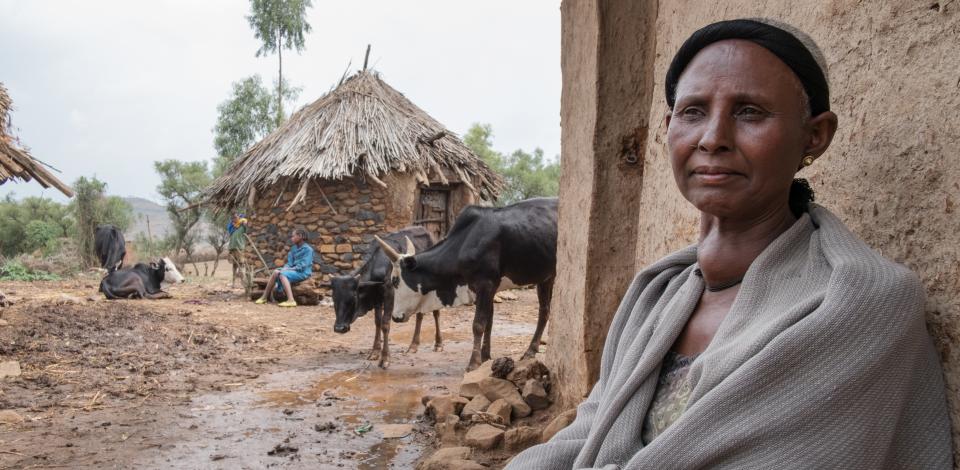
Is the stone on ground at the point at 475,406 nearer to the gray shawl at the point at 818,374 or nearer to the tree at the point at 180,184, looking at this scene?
the gray shawl at the point at 818,374

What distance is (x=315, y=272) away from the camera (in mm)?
13773

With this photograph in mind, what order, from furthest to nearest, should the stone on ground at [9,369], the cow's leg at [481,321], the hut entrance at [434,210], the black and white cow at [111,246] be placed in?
1. the hut entrance at [434,210]
2. the black and white cow at [111,246]
3. the cow's leg at [481,321]
4. the stone on ground at [9,369]

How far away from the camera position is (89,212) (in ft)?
67.1

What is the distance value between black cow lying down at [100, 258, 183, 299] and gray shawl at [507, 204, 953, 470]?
13686mm

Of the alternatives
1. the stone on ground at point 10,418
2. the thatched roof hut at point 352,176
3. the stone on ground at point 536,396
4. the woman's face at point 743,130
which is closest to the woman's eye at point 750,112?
the woman's face at point 743,130

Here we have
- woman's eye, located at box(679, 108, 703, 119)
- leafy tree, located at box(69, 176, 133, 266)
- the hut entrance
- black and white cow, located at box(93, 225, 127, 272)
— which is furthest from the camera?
leafy tree, located at box(69, 176, 133, 266)

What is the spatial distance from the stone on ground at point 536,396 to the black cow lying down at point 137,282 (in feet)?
36.1

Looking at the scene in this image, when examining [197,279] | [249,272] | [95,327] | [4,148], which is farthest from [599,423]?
[197,279]

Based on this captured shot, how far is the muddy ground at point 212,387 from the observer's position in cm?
457

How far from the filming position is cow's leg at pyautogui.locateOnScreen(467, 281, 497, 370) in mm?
6891

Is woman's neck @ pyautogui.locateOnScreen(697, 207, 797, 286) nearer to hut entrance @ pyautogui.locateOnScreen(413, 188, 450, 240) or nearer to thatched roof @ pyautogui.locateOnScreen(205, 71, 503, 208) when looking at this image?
thatched roof @ pyautogui.locateOnScreen(205, 71, 503, 208)

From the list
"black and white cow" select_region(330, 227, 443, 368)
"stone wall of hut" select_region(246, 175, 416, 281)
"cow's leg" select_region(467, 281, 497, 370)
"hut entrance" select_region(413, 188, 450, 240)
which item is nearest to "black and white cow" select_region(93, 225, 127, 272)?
"stone wall of hut" select_region(246, 175, 416, 281)

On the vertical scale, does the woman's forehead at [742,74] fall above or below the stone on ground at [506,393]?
above

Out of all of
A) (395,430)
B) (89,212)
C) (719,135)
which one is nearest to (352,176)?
(395,430)
